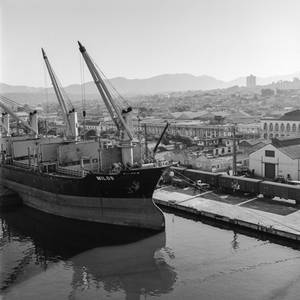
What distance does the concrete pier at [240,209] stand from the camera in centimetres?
1570

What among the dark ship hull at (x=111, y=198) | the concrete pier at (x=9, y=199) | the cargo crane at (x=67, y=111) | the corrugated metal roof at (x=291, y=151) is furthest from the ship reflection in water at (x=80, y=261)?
the corrugated metal roof at (x=291, y=151)

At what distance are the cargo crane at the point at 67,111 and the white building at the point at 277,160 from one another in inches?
399

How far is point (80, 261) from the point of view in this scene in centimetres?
1408

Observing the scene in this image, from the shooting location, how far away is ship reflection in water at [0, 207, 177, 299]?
1210 cm

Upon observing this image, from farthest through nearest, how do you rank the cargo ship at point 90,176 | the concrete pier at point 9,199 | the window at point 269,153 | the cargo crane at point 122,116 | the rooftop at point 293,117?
the rooftop at point 293,117 < the window at point 269,153 < the concrete pier at point 9,199 < the cargo crane at point 122,116 < the cargo ship at point 90,176

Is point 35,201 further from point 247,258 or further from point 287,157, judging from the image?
point 287,157

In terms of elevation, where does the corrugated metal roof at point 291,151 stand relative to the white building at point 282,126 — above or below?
below

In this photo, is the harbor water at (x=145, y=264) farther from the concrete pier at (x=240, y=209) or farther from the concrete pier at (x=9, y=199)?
the concrete pier at (x=9, y=199)

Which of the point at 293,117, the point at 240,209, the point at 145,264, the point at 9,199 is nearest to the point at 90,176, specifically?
the point at 145,264

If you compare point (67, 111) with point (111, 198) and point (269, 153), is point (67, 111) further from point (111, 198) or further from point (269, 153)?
point (269, 153)

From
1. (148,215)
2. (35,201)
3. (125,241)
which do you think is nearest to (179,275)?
(125,241)

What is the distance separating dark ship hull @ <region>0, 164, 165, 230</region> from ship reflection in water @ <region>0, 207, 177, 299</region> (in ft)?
1.60

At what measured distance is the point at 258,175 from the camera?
957 inches

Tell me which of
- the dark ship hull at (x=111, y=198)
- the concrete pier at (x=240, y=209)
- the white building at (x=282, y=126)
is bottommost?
the concrete pier at (x=240, y=209)
